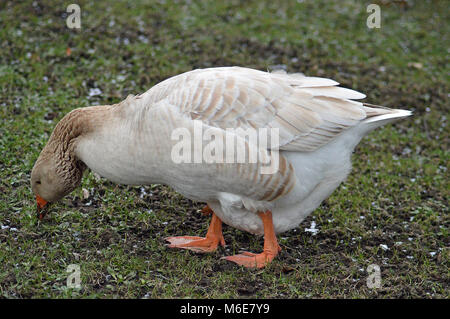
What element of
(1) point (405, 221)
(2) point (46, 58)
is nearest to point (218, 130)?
(1) point (405, 221)

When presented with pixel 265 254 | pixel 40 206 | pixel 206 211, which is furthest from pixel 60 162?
pixel 265 254

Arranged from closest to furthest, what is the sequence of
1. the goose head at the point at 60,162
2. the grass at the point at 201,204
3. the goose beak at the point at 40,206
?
the grass at the point at 201,204 → the goose head at the point at 60,162 → the goose beak at the point at 40,206

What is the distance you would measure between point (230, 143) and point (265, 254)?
3.34ft

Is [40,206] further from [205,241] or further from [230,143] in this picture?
[230,143]

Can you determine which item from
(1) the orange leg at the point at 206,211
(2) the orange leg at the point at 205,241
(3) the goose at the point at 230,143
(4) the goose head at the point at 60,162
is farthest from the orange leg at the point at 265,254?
(4) the goose head at the point at 60,162

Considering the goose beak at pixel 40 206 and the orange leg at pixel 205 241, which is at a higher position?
the goose beak at pixel 40 206

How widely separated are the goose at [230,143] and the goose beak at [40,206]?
0.9 inches

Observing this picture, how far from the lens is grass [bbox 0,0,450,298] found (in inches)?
153

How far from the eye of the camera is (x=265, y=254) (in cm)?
412

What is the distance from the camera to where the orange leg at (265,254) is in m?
4.07

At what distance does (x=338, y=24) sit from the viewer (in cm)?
830

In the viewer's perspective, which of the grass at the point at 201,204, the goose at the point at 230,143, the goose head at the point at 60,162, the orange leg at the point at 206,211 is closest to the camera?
the goose at the point at 230,143

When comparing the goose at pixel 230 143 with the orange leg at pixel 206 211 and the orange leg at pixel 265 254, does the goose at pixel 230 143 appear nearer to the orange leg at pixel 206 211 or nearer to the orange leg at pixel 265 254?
the orange leg at pixel 265 254

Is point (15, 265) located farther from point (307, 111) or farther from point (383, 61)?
point (383, 61)
